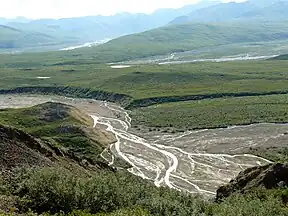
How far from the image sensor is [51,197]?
31312 mm

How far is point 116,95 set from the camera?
149m

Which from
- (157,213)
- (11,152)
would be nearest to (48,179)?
(157,213)

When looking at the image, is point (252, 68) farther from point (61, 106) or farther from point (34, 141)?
point (34, 141)

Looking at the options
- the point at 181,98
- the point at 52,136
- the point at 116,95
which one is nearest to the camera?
the point at 52,136

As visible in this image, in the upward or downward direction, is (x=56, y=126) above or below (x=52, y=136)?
above

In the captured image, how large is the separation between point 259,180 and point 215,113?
71904 millimetres

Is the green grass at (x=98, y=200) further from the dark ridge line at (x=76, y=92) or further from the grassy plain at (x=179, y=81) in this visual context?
the grassy plain at (x=179, y=81)

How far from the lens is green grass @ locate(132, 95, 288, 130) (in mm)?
104500

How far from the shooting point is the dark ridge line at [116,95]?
13650 centimetres

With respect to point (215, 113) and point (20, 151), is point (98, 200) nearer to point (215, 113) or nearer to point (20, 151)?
point (20, 151)

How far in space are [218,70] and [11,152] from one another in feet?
502

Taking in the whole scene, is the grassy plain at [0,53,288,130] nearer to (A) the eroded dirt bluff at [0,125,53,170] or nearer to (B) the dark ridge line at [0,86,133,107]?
(B) the dark ridge line at [0,86,133,107]

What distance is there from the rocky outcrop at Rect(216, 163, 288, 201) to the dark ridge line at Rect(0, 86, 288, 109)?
8843 cm

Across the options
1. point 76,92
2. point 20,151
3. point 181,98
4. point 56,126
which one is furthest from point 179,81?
point 20,151
